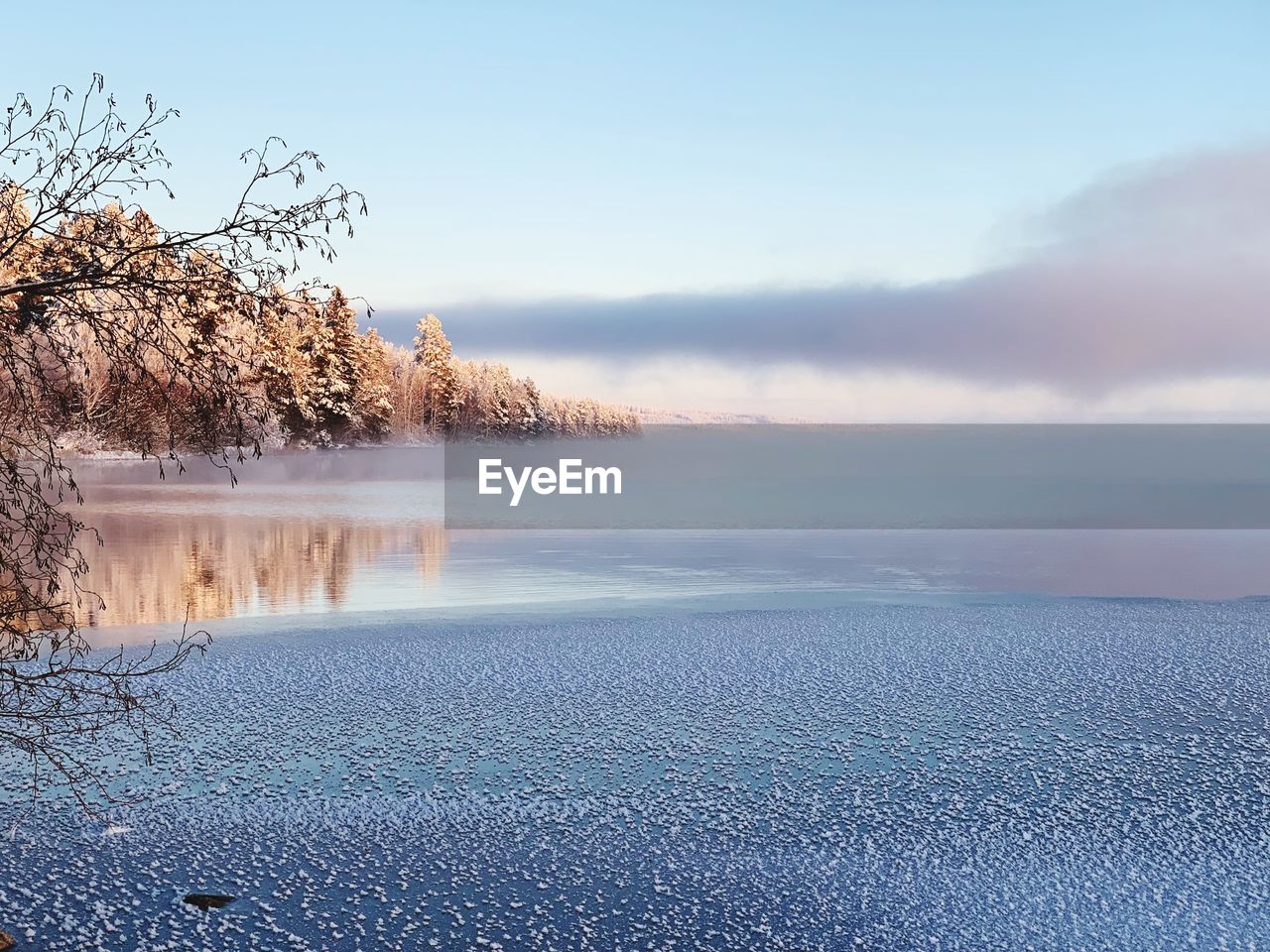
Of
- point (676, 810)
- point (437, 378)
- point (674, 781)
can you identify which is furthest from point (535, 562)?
point (437, 378)

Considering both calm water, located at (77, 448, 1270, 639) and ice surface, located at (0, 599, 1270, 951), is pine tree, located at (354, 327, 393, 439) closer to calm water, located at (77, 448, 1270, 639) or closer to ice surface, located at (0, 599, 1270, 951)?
calm water, located at (77, 448, 1270, 639)

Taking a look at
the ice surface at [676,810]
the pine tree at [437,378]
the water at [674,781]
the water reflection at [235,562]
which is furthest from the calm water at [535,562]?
the pine tree at [437,378]

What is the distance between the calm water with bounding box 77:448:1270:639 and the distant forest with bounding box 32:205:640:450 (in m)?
2.57

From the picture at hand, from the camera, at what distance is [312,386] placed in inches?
2549

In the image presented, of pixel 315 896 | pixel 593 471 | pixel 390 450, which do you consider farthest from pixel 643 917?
pixel 390 450

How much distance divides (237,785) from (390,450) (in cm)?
6826

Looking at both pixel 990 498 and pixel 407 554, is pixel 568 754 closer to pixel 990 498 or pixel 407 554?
pixel 407 554

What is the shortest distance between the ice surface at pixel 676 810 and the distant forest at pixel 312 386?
2.48 m

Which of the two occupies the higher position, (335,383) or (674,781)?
(335,383)

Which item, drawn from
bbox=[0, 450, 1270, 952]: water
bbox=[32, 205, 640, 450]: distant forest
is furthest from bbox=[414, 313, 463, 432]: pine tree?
bbox=[0, 450, 1270, 952]: water

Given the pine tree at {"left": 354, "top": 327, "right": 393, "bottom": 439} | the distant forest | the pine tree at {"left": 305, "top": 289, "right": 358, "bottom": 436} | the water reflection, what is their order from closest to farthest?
1. the distant forest
2. the water reflection
3. the pine tree at {"left": 305, "top": 289, "right": 358, "bottom": 436}
4. the pine tree at {"left": 354, "top": 327, "right": 393, "bottom": 439}

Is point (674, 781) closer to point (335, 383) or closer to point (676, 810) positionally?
point (676, 810)

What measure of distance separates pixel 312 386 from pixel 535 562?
160 ft

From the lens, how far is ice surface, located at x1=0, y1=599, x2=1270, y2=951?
5488 mm
